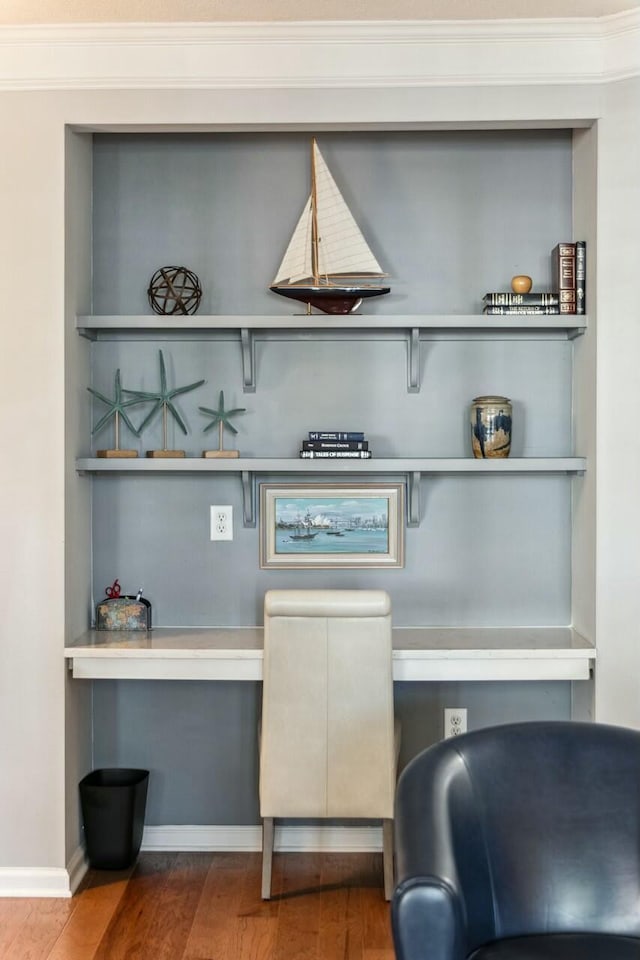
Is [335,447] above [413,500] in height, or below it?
above

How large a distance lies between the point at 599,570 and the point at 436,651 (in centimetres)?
57

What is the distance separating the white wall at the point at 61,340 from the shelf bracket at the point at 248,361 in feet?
1.93

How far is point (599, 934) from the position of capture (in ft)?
6.18

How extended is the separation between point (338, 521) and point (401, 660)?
57 cm

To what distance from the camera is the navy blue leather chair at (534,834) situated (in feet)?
5.98

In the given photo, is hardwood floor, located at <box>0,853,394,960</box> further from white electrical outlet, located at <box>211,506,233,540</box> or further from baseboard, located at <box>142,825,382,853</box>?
white electrical outlet, located at <box>211,506,233,540</box>

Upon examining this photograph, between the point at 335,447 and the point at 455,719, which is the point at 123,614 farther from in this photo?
the point at 455,719

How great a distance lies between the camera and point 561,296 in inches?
121

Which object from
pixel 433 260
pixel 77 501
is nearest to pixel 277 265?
pixel 433 260

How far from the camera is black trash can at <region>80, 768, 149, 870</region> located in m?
3.08

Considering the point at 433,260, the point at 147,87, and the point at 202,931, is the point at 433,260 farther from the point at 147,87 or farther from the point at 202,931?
the point at 202,931

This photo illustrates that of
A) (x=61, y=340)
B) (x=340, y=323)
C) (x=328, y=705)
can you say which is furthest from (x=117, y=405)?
(x=328, y=705)

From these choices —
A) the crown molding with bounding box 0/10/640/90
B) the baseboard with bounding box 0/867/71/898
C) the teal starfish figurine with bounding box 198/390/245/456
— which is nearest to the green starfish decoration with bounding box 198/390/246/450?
the teal starfish figurine with bounding box 198/390/245/456

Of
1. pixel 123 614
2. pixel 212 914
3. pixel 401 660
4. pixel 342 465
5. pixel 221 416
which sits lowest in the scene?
pixel 212 914
